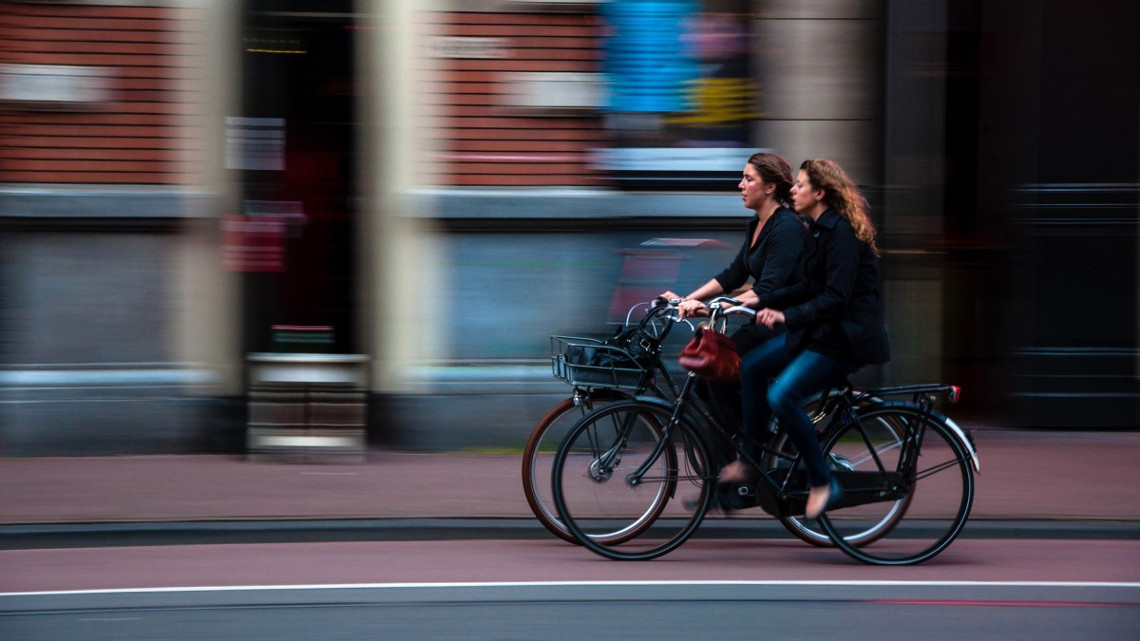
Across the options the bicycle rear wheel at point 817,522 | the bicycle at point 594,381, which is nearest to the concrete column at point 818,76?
the bicycle at point 594,381

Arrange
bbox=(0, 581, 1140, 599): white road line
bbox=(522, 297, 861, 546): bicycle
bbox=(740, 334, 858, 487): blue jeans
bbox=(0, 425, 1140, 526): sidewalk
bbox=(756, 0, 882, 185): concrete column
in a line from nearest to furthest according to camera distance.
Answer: bbox=(0, 581, 1140, 599): white road line
bbox=(740, 334, 858, 487): blue jeans
bbox=(522, 297, 861, 546): bicycle
bbox=(0, 425, 1140, 526): sidewalk
bbox=(756, 0, 882, 185): concrete column

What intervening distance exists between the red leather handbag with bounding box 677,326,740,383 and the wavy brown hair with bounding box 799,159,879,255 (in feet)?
2.32

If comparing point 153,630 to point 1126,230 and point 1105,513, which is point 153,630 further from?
point 1126,230

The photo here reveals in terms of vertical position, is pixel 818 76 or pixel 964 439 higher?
pixel 818 76

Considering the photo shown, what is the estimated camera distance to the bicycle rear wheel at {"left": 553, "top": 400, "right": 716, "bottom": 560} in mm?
5668

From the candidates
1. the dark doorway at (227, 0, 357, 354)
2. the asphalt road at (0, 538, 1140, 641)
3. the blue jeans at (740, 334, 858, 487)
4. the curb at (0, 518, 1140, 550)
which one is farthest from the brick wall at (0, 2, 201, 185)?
the blue jeans at (740, 334, 858, 487)

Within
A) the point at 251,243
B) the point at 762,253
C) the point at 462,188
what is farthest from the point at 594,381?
the point at 251,243

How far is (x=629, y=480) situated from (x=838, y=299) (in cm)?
121

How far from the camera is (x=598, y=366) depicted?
558 cm

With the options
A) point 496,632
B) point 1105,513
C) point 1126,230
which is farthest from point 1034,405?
point 496,632

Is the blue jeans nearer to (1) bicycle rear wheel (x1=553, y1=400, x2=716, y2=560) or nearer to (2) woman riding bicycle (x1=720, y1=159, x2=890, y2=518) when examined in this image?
(2) woman riding bicycle (x1=720, y1=159, x2=890, y2=518)

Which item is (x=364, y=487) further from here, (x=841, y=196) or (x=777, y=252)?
(x=841, y=196)

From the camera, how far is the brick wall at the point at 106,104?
812 cm

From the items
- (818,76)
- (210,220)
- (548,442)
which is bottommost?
(548,442)
